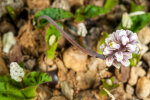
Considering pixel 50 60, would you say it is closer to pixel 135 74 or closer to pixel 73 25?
pixel 73 25

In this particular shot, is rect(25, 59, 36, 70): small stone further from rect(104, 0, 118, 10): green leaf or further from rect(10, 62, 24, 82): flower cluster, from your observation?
rect(104, 0, 118, 10): green leaf

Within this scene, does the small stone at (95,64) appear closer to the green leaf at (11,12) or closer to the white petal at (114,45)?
the white petal at (114,45)

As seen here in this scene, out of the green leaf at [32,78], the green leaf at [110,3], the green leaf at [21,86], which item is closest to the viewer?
the green leaf at [21,86]

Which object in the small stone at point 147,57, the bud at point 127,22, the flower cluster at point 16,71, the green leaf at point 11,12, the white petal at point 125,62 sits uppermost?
the green leaf at point 11,12

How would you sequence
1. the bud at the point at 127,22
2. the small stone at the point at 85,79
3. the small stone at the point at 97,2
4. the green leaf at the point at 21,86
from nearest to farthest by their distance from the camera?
the green leaf at the point at 21,86, the small stone at the point at 85,79, the bud at the point at 127,22, the small stone at the point at 97,2

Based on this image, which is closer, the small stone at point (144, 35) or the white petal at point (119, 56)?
the white petal at point (119, 56)

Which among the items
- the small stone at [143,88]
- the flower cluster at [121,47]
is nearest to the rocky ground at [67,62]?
the small stone at [143,88]

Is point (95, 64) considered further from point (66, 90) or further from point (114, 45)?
point (114, 45)

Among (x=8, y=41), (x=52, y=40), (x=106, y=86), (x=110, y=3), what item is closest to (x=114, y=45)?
(x=106, y=86)
